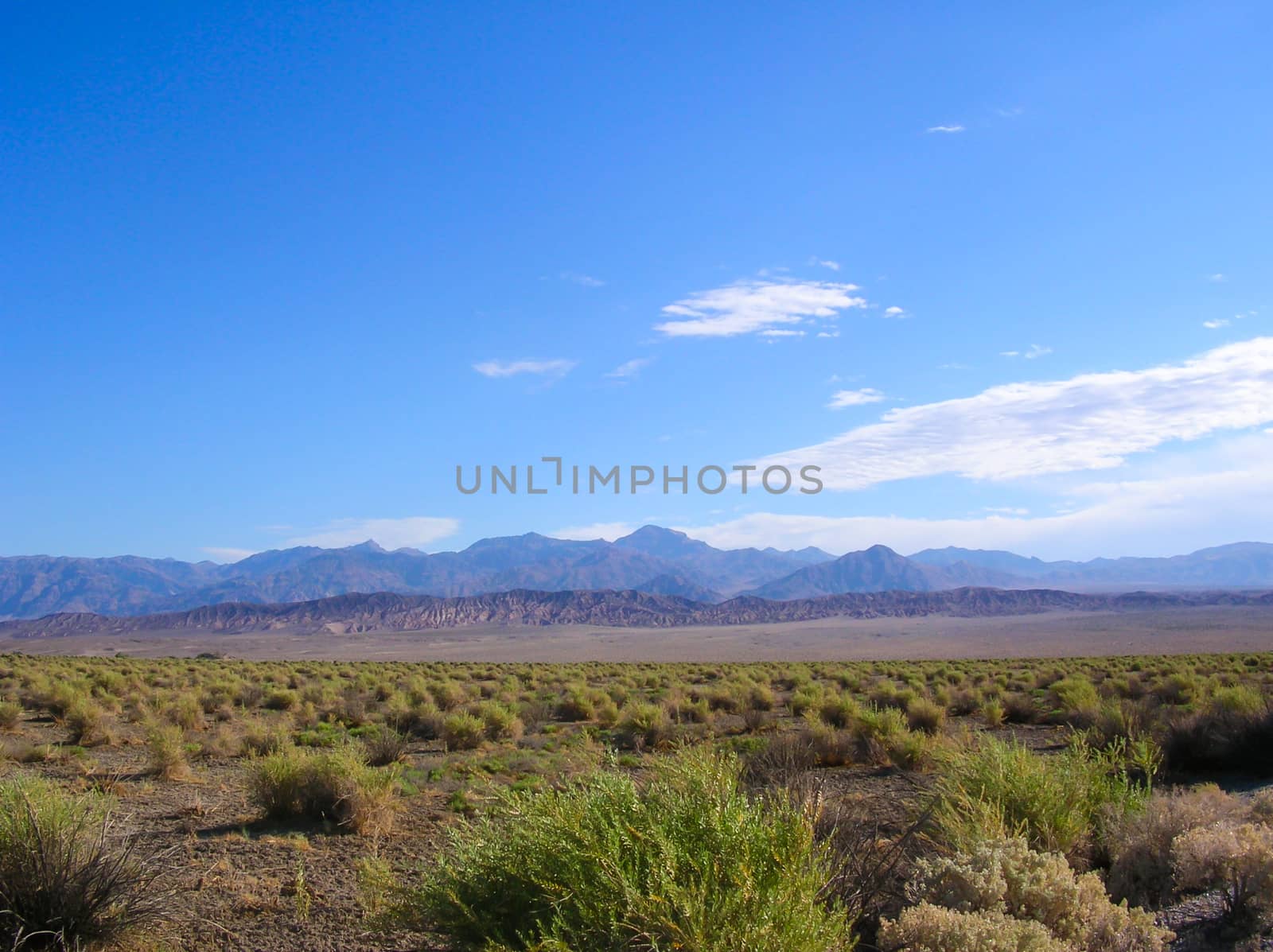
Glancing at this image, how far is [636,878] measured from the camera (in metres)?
3.95

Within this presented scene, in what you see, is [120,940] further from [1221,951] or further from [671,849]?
[1221,951]

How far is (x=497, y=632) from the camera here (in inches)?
4508

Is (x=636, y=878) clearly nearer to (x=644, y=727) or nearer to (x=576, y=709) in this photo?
(x=644, y=727)

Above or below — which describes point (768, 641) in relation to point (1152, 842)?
below

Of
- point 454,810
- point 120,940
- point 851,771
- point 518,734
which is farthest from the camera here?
point 518,734

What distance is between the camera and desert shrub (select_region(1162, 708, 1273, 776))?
456 inches

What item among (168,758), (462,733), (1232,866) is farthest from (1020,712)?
(168,758)

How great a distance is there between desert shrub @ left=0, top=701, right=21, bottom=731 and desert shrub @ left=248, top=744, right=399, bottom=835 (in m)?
10.3

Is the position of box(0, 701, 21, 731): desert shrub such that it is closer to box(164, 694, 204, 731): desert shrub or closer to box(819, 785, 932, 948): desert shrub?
box(164, 694, 204, 731): desert shrub

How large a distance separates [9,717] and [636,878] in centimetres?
1885

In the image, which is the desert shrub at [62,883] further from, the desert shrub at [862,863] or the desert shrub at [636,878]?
the desert shrub at [862,863]

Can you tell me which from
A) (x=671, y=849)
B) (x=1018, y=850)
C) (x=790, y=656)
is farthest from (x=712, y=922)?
(x=790, y=656)

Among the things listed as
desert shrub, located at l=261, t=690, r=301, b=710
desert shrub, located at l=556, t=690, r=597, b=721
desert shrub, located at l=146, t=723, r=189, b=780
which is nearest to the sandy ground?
desert shrub, located at l=556, t=690, r=597, b=721

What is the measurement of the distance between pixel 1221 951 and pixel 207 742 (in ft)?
53.0
